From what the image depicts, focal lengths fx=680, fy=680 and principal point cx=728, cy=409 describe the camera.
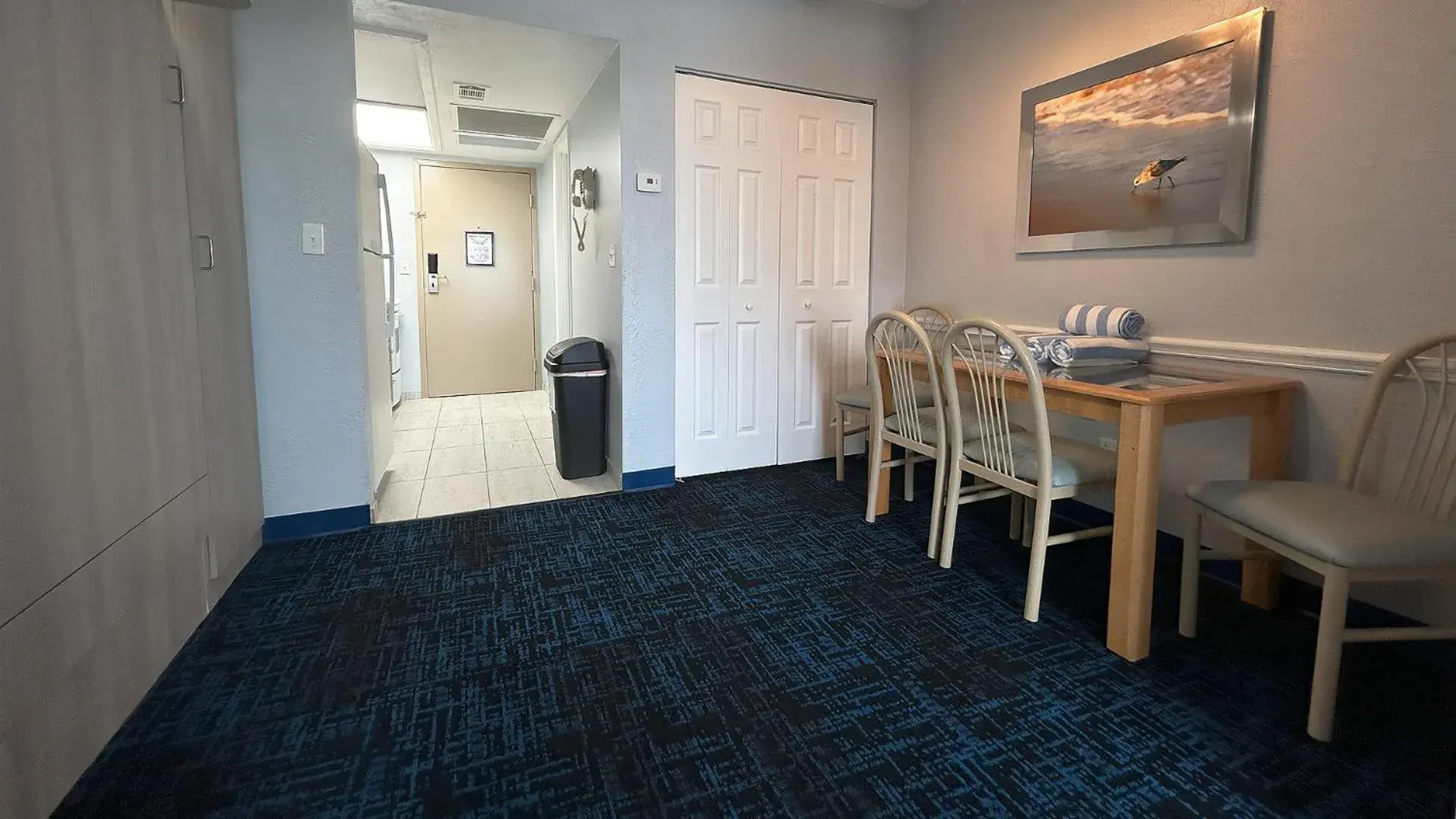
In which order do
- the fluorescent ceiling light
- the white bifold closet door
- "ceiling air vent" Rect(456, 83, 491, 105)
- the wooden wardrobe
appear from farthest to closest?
the fluorescent ceiling light → "ceiling air vent" Rect(456, 83, 491, 105) → the white bifold closet door → the wooden wardrobe

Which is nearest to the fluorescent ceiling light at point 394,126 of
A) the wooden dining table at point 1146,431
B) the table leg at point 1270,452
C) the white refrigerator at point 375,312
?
the white refrigerator at point 375,312

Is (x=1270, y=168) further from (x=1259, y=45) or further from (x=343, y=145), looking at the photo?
(x=343, y=145)

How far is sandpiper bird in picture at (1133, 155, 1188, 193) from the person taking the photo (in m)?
2.38

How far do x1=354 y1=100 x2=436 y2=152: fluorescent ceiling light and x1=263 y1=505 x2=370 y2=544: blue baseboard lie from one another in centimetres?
269

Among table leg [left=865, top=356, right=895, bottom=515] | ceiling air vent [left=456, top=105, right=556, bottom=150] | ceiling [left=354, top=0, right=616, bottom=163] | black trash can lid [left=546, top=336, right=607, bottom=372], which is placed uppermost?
ceiling air vent [left=456, top=105, right=556, bottom=150]

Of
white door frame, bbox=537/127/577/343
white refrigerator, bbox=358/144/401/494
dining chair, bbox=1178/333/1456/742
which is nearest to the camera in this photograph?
dining chair, bbox=1178/333/1456/742

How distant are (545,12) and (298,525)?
2336 millimetres

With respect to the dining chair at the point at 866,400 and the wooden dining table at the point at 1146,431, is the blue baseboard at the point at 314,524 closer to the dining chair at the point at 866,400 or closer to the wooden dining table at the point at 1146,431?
the dining chair at the point at 866,400

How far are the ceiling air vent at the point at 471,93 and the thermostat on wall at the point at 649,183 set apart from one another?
140 cm

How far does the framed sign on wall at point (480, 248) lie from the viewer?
605cm

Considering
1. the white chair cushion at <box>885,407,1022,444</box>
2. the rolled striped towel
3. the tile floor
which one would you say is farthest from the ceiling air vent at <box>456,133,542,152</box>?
the rolled striped towel

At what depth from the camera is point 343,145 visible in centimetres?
258

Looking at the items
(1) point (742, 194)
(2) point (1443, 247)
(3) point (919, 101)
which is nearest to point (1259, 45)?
(2) point (1443, 247)

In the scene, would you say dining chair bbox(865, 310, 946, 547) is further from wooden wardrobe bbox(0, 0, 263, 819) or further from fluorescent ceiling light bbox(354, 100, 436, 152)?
fluorescent ceiling light bbox(354, 100, 436, 152)
